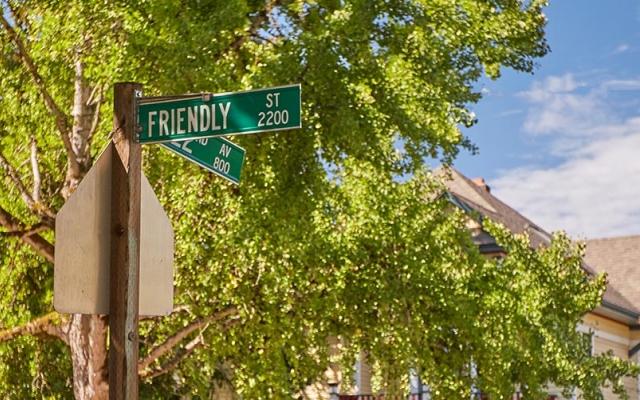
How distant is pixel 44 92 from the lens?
15742mm

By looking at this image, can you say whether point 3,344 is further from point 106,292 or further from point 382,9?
point 106,292

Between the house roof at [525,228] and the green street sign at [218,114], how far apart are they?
2654 cm

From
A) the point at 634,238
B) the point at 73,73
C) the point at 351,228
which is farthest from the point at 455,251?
the point at 634,238

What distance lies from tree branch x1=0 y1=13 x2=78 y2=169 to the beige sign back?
8.46 m

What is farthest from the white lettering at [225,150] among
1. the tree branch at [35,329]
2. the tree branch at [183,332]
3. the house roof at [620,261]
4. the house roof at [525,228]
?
the house roof at [620,261]

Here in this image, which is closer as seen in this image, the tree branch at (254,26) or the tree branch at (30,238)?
the tree branch at (30,238)

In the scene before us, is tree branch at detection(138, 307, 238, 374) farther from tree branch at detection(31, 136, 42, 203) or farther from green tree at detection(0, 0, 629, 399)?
tree branch at detection(31, 136, 42, 203)

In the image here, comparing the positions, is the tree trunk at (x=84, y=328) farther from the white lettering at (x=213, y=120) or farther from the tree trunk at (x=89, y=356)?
the white lettering at (x=213, y=120)

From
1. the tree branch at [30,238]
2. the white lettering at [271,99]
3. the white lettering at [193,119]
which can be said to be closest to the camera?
the white lettering at [271,99]

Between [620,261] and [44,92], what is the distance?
34.4 meters

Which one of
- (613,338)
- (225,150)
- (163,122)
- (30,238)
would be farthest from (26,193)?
(613,338)

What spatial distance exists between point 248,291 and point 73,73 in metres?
3.49

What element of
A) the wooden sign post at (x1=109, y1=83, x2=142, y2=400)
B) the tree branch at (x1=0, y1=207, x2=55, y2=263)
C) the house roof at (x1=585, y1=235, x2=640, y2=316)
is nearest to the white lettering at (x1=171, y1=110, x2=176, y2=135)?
the wooden sign post at (x1=109, y1=83, x2=142, y2=400)

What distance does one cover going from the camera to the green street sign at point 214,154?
7949mm
